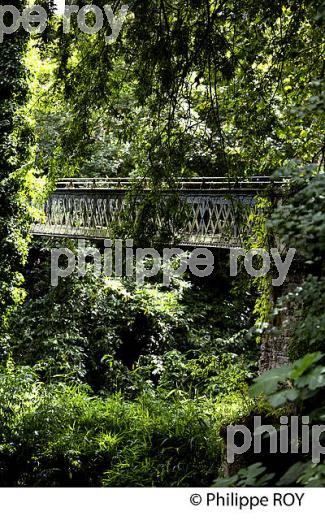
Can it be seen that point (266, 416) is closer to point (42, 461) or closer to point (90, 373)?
point (42, 461)

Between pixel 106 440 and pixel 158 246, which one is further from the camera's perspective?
pixel 106 440

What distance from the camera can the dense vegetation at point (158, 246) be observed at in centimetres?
342

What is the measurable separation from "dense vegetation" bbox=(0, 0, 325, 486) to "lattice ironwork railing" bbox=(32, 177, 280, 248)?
0.79 meters

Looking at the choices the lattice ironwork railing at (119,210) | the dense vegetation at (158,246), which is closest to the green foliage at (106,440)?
the dense vegetation at (158,246)

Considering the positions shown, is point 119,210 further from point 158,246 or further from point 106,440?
point 158,246

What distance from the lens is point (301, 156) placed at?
17.7 feet

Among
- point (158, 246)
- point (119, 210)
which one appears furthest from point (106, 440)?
point (119, 210)

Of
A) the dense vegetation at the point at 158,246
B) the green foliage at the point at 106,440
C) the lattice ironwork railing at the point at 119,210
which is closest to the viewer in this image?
the dense vegetation at the point at 158,246

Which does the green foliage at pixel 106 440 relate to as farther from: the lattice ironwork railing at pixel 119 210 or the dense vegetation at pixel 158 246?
the lattice ironwork railing at pixel 119 210

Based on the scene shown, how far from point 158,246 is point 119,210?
532 centimetres

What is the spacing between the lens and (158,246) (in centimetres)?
658

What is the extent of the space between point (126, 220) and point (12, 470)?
4.21 meters

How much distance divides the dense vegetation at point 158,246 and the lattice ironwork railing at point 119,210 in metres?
0.79

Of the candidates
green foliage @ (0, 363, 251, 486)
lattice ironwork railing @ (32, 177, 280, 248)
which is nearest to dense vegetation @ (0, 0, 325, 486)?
green foliage @ (0, 363, 251, 486)
